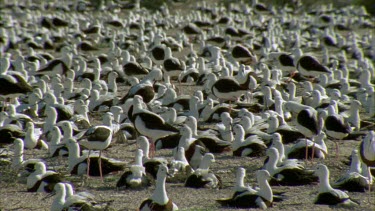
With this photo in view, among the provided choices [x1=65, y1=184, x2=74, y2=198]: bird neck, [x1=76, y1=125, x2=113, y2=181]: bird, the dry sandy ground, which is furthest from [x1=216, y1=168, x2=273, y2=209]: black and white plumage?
[x1=76, y1=125, x2=113, y2=181]: bird

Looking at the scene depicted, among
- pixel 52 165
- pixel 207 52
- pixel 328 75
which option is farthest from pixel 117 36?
pixel 52 165

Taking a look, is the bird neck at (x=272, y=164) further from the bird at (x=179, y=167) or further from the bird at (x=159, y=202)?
the bird at (x=159, y=202)

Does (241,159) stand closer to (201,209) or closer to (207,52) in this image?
(201,209)

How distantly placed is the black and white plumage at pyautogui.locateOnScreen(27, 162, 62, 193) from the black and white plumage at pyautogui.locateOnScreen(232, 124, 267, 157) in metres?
3.12

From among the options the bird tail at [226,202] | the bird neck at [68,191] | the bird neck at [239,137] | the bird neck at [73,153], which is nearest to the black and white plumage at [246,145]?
the bird neck at [239,137]

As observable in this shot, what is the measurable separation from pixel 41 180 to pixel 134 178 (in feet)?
4.10

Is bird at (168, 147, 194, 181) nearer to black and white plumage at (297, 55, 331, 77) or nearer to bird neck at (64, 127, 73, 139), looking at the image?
bird neck at (64, 127, 73, 139)

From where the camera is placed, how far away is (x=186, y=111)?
17.0 meters

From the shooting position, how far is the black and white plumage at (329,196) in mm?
10547

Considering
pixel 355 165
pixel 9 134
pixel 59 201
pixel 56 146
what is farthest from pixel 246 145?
pixel 59 201

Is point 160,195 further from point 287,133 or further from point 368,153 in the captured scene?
point 287,133

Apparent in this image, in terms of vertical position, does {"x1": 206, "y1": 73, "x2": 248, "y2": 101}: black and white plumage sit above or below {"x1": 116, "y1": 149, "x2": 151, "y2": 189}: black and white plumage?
above

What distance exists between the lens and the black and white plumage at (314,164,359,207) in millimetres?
10547

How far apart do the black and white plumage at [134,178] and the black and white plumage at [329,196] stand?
2.32 metres
